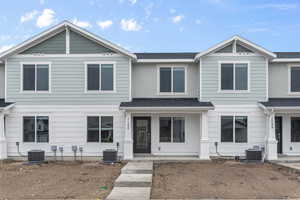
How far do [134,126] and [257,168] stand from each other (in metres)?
6.50

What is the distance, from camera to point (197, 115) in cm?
1473

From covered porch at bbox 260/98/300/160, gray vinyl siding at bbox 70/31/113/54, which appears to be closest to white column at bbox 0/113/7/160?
gray vinyl siding at bbox 70/31/113/54

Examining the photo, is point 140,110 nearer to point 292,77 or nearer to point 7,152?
point 7,152

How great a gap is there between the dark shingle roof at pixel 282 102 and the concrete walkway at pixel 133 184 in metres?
6.81

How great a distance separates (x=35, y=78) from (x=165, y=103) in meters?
6.78

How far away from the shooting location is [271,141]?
1352cm

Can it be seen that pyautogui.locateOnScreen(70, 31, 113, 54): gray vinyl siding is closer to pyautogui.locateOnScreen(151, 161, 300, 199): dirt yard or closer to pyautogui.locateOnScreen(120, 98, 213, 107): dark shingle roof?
pyautogui.locateOnScreen(120, 98, 213, 107): dark shingle roof

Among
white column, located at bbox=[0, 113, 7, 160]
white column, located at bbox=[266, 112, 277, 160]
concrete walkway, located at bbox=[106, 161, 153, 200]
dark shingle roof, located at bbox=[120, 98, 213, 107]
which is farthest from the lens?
white column, located at bbox=[0, 113, 7, 160]

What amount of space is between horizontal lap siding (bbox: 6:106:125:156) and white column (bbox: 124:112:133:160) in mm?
530

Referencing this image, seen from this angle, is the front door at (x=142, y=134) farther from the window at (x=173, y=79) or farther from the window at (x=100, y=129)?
the window at (x=173, y=79)

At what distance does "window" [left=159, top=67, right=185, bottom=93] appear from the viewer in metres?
15.0

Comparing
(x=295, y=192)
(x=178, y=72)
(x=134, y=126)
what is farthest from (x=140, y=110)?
(x=295, y=192)

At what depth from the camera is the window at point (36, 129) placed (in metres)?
14.2

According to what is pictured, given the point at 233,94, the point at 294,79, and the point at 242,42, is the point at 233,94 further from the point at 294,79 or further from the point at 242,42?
the point at 294,79
